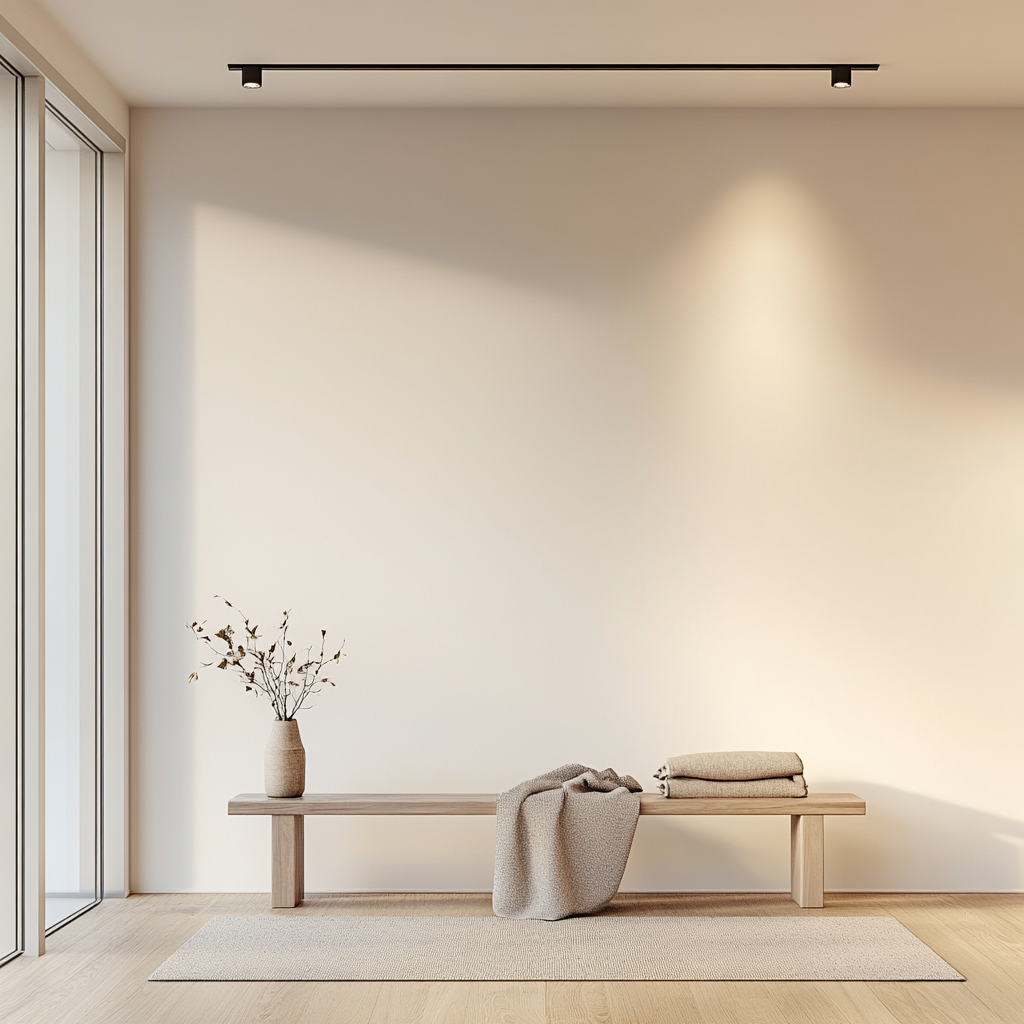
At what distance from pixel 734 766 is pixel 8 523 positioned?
2.34 metres

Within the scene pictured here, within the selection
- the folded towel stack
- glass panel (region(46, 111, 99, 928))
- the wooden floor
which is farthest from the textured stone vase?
the folded towel stack

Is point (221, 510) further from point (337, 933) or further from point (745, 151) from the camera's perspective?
point (745, 151)

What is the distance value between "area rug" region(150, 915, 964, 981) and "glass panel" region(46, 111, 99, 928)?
600 millimetres

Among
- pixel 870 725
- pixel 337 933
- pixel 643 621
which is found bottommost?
pixel 337 933

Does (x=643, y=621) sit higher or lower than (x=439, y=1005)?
higher

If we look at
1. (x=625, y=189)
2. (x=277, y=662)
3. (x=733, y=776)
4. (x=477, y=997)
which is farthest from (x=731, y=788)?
(x=625, y=189)

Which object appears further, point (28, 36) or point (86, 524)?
point (86, 524)

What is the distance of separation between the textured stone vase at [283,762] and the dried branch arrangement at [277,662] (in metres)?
0.24

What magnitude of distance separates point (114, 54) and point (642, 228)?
185cm

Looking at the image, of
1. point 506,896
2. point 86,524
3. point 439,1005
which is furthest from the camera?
point 86,524

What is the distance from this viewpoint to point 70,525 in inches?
148

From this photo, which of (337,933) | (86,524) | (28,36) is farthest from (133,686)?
(28,36)

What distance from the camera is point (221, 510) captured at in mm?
3963

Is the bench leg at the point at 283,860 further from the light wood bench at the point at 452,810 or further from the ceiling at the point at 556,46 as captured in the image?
the ceiling at the point at 556,46
